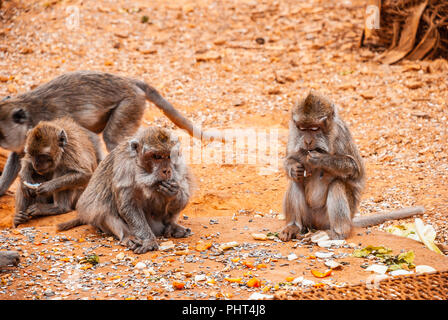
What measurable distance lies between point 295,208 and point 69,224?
268 cm

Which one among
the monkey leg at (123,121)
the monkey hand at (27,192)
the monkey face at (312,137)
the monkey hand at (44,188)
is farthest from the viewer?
the monkey leg at (123,121)

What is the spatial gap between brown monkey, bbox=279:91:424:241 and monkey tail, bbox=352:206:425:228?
746 mm

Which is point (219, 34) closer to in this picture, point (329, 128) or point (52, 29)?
point (52, 29)

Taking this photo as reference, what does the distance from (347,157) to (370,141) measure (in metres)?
4.66

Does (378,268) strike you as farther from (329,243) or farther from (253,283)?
(253,283)

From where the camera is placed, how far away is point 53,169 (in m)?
7.18

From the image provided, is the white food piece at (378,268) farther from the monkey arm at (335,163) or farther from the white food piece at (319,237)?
the monkey arm at (335,163)

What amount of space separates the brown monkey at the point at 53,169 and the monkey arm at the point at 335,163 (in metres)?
3.19

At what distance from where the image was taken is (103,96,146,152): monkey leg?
823 cm

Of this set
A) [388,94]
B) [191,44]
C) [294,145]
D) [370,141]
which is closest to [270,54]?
[191,44]

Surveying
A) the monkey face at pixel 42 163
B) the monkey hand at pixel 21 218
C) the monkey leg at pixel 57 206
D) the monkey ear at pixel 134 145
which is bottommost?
the monkey hand at pixel 21 218

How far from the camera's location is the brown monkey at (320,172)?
5.59 metres

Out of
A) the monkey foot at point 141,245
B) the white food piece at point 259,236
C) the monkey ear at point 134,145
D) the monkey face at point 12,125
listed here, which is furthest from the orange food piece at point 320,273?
the monkey face at point 12,125

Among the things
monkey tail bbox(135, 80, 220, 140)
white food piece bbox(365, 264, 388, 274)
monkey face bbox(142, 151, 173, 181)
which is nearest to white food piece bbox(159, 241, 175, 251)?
monkey face bbox(142, 151, 173, 181)
